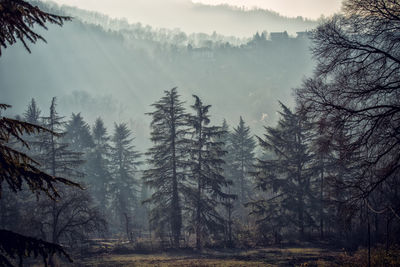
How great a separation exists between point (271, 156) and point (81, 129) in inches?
1130

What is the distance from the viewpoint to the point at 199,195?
21922 millimetres

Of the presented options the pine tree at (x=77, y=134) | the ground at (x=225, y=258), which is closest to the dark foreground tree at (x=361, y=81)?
the ground at (x=225, y=258)

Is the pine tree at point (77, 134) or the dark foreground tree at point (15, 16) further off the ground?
the pine tree at point (77, 134)

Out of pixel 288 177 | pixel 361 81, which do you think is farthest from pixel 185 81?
pixel 361 81

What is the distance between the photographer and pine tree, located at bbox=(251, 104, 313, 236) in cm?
2327

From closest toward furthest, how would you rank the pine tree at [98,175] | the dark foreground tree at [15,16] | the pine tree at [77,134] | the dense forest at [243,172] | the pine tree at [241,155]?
the dark foreground tree at [15,16] < the dense forest at [243,172] < the pine tree at [241,155] < the pine tree at [98,175] < the pine tree at [77,134]

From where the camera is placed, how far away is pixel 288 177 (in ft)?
79.5

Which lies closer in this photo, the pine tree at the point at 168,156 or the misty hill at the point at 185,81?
the pine tree at the point at 168,156

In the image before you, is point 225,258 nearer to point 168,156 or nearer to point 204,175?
point 204,175

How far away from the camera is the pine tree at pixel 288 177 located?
23266 millimetres

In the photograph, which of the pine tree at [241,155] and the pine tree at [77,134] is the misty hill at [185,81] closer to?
the pine tree at [77,134]

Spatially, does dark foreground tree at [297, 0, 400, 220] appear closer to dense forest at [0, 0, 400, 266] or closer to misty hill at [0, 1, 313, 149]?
dense forest at [0, 0, 400, 266]

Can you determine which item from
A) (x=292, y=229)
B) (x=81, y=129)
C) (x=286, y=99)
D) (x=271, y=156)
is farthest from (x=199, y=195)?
(x=286, y=99)

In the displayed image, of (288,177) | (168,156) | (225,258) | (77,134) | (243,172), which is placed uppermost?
(77,134)
